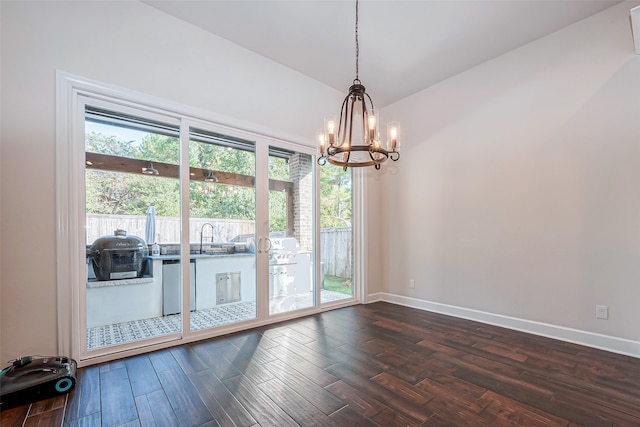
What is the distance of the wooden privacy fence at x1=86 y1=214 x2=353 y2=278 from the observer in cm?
280

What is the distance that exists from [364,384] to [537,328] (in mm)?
2318

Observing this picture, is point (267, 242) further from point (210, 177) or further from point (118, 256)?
point (118, 256)

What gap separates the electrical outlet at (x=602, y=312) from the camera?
9.34 feet

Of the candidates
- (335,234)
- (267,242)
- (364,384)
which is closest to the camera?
(364,384)

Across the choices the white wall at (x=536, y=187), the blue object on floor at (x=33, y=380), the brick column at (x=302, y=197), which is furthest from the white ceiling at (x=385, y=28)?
the blue object on floor at (x=33, y=380)

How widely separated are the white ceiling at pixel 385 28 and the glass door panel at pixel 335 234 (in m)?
1.54

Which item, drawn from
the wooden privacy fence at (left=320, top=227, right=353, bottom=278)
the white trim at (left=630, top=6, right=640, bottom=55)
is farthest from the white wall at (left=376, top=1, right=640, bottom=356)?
the wooden privacy fence at (left=320, top=227, right=353, bottom=278)

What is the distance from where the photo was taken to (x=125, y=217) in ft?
9.68

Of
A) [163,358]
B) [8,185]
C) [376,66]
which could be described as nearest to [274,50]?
[376,66]

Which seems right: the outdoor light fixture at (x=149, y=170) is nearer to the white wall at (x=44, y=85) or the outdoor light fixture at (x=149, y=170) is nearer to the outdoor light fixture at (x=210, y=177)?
the outdoor light fixture at (x=210, y=177)

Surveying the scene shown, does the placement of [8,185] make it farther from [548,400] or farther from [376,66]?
[548,400]

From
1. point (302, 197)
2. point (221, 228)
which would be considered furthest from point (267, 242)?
point (302, 197)

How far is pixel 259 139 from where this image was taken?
3664mm

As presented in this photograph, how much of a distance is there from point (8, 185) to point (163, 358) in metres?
1.84
